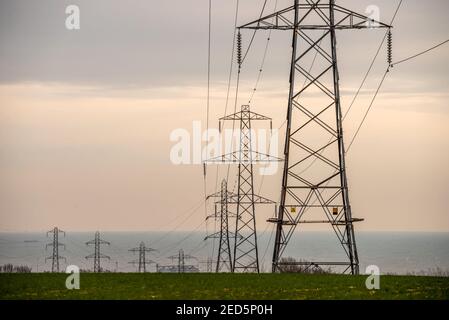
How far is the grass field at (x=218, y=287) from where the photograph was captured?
3219 centimetres

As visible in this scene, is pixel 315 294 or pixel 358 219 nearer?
pixel 315 294

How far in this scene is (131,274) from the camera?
4288 cm

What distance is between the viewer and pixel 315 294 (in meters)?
32.5

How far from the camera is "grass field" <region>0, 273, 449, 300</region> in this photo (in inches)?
1267

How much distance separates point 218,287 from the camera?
116 feet

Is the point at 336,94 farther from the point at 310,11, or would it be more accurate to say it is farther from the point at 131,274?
the point at 131,274
